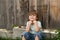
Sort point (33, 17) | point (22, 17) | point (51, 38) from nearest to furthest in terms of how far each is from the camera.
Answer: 1. point (33, 17)
2. point (51, 38)
3. point (22, 17)

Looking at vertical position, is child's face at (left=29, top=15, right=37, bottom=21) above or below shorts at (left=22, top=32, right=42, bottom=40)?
above

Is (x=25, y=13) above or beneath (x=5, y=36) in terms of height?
above

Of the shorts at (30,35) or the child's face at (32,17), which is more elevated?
the child's face at (32,17)

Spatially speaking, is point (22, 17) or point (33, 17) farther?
point (22, 17)

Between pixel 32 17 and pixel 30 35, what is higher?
pixel 32 17

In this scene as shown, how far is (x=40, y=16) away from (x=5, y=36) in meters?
1.19

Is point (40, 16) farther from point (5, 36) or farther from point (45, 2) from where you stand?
point (5, 36)

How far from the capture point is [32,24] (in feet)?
21.0

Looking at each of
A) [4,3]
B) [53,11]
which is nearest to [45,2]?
[53,11]

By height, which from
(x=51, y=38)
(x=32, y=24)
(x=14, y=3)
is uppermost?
(x=14, y=3)

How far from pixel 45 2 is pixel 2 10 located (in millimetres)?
1349

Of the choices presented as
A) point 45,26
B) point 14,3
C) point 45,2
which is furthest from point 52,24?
point 14,3

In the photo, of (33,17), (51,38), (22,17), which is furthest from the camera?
(22,17)

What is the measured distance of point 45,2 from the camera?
270 inches
